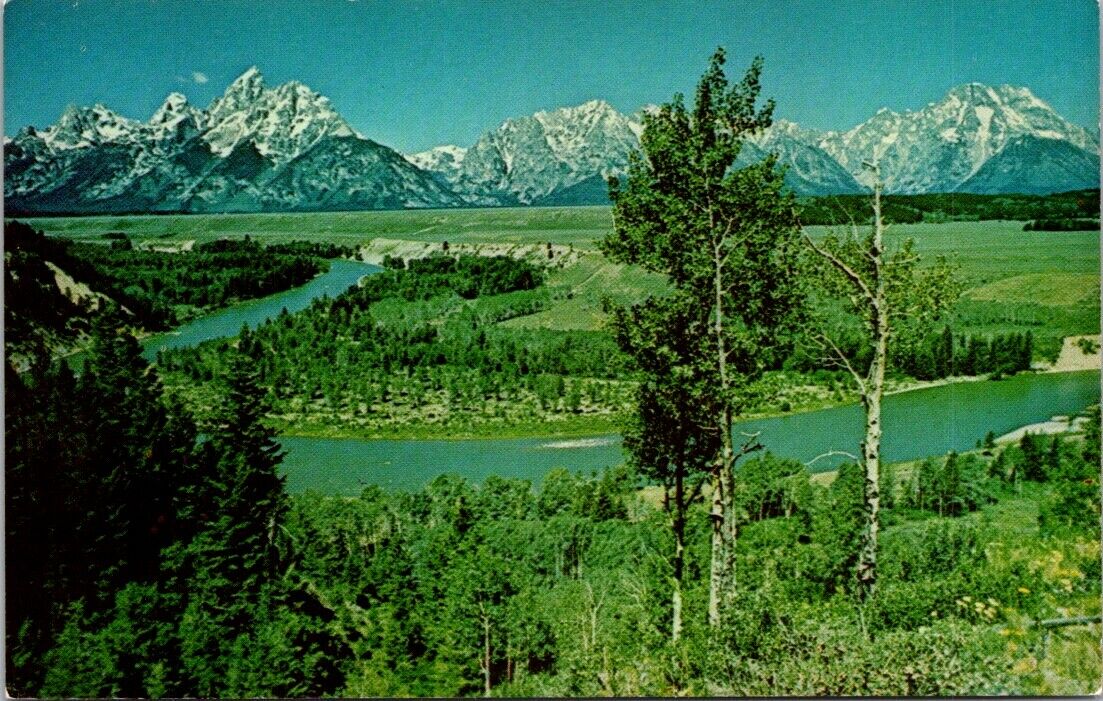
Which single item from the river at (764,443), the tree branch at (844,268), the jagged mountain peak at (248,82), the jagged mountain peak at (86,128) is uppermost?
the jagged mountain peak at (248,82)

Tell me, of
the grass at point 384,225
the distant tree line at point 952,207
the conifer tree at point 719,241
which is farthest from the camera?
the grass at point 384,225

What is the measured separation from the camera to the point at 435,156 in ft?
27.8

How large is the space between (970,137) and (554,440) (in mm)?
4907

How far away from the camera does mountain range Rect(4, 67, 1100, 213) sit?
24.4ft

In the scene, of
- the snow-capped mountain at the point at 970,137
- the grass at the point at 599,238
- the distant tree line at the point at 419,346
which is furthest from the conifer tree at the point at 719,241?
the distant tree line at the point at 419,346

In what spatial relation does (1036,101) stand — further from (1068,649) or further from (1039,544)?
(1068,649)

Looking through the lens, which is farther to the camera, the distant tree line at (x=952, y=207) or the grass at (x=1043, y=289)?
the grass at (x=1043, y=289)

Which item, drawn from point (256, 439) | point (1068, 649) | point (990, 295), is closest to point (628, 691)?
point (1068, 649)

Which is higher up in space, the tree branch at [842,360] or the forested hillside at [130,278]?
the forested hillside at [130,278]

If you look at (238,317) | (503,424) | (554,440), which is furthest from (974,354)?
(238,317)

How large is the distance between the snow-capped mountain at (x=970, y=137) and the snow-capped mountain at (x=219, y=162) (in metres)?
4.17

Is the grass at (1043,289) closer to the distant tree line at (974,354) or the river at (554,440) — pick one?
the distant tree line at (974,354)

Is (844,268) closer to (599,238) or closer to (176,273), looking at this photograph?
(599,238)

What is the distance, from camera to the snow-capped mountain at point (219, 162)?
24.8ft
